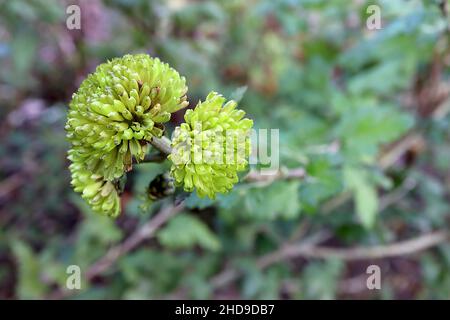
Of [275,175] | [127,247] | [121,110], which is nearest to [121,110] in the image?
[121,110]

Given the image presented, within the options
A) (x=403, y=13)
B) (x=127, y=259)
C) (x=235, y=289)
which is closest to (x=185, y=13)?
(x=403, y=13)

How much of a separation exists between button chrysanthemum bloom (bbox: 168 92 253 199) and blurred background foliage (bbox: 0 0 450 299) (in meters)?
0.47

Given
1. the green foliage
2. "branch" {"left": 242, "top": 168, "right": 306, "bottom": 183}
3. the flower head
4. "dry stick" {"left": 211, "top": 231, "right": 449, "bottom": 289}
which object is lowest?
"dry stick" {"left": 211, "top": 231, "right": 449, "bottom": 289}

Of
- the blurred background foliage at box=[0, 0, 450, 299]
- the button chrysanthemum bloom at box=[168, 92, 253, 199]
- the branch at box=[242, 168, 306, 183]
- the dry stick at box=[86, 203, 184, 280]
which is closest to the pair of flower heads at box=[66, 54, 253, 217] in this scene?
the button chrysanthemum bloom at box=[168, 92, 253, 199]

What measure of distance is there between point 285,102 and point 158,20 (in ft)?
2.02

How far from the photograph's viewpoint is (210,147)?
27.2 inches

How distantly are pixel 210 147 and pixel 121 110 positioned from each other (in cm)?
14

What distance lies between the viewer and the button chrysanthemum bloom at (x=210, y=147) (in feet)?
2.26

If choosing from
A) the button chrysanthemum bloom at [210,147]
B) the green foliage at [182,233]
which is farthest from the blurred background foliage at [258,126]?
the button chrysanthemum bloom at [210,147]

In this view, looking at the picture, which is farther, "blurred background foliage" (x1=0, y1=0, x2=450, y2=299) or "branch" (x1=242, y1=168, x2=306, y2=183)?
"blurred background foliage" (x1=0, y1=0, x2=450, y2=299)

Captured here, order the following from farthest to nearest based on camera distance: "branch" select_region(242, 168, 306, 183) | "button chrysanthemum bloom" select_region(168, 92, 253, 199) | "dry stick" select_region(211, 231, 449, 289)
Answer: "dry stick" select_region(211, 231, 449, 289) < "branch" select_region(242, 168, 306, 183) < "button chrysanthemum bloom" select_region(168, 92, 253, 199)

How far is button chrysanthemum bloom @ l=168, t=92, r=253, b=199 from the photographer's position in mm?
688

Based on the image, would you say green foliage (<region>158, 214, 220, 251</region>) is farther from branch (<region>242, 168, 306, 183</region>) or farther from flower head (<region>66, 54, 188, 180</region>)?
flower head (<region>66, 54, 188, 180</region>)

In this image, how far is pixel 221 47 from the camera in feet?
7.13
